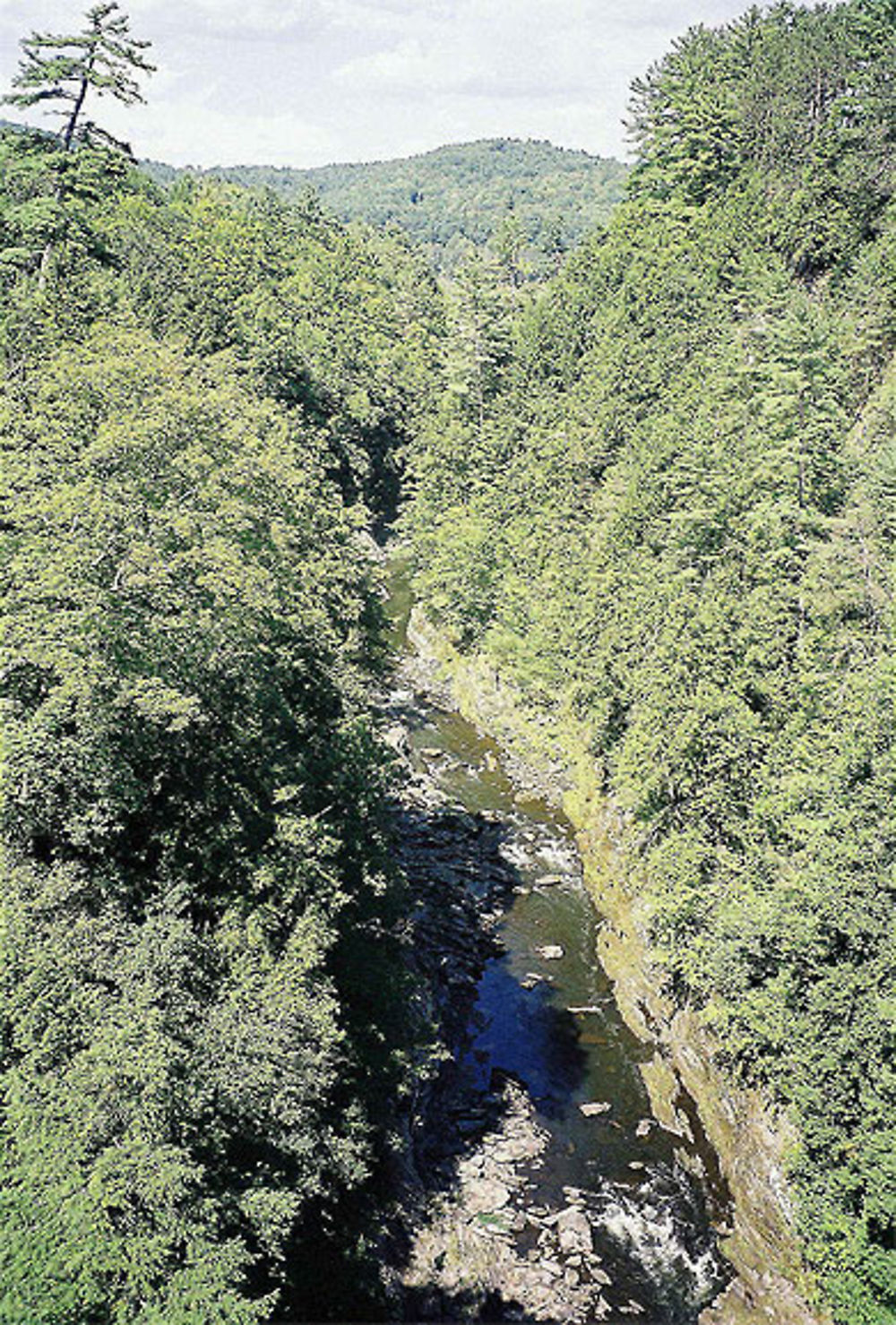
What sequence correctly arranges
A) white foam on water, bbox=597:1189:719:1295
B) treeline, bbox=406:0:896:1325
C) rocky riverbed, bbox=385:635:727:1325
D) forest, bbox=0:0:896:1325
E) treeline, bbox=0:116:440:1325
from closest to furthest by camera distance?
1. treeline, bbox=0:116:440:1325
2. forest, bbox=0:0:896:1325
3. treeline, bbox=406:0:896:1325
4. rocky riverbed, bbox=385:635:727:1325
5. white foam on water, bbox=597:1189:719:1295

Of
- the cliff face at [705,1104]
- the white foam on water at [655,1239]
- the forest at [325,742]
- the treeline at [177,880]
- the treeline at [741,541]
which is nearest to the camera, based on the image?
the treeline at [177,880]

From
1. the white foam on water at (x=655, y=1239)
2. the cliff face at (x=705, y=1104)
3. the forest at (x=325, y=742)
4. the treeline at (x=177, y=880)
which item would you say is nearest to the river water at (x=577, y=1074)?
the white foam on water at (x=655, y=1239)

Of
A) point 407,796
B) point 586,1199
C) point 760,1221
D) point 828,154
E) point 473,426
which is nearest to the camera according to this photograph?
point 760,1221

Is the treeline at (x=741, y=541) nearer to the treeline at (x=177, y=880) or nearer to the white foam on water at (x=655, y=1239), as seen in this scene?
the white foam on water at (x=655, y=1239)

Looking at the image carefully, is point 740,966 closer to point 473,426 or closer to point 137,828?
point 137,828

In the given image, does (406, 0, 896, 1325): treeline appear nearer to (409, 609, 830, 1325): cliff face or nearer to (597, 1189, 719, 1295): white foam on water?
(409, 609, 830, 1325): cliff face

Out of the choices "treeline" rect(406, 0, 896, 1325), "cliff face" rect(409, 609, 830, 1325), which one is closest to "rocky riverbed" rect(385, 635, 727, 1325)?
"cliff face" rect(409, 609, 830, 1325)

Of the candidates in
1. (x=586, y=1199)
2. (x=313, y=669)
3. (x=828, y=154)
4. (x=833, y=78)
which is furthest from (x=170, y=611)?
(x=833, y=78)
